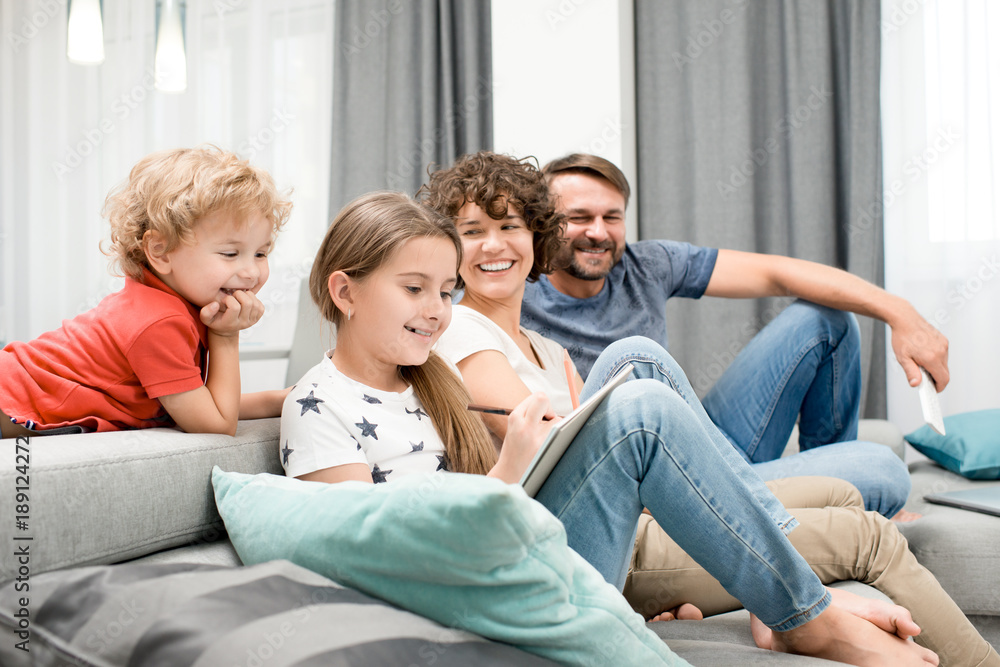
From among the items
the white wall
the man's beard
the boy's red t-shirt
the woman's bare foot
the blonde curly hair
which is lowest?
the woman's bare foot

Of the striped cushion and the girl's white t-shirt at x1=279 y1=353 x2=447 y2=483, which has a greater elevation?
the girl's white t-shirt at x1=279 y1=353 x2=447 y2=483

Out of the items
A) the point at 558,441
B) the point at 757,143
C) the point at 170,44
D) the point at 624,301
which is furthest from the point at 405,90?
the point at 558,441

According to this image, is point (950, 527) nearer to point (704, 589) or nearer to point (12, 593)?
point (704, 589)

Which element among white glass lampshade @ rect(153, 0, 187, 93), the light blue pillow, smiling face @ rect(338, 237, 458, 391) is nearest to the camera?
smiling face @ rect(338, 237, 458, 391)

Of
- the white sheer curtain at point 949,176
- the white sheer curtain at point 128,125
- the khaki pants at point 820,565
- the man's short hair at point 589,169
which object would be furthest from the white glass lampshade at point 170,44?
the white sheer curtain at point 949,176

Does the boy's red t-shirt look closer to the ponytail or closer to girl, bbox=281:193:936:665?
girl, bbox=281:193:936:665

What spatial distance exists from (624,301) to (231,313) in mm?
1061

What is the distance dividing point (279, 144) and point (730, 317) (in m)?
2.10

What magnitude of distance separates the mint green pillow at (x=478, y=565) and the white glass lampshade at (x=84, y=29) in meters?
2.19

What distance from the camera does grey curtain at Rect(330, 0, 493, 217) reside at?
306 cm

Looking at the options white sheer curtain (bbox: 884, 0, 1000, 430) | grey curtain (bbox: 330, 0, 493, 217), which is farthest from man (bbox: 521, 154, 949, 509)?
grey curtain (bbox: 330, 0, 493, 217)

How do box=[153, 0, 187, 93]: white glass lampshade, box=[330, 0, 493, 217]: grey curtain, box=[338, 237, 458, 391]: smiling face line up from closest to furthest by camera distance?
box=[338, 237, 458, 391]: smiling face
box=[153, 0, 187, 93]: white glass lampshade
box=[330, 0, 493, 217]: grey curtain

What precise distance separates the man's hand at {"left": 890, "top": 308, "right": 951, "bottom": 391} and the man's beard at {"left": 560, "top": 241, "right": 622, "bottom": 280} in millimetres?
660

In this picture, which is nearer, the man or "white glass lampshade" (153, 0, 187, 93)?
the man
